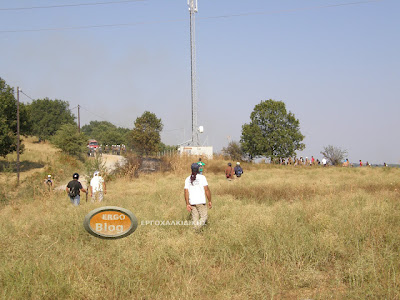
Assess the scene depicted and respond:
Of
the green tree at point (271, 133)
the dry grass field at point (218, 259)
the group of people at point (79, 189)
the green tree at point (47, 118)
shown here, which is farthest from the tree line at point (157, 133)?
the dry grass field at point (218, 259)

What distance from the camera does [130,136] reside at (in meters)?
58.6

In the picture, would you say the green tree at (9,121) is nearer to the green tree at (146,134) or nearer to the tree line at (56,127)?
the tree line at (56,127)

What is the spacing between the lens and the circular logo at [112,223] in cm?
394

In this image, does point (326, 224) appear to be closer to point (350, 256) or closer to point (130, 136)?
point (350, 256)

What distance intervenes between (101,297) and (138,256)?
1122mm

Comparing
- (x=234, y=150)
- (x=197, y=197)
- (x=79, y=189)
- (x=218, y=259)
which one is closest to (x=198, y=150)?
(x=234, y=150)

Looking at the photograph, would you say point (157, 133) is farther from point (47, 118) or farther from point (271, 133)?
point (47, 118)

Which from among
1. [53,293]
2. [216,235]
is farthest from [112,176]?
[53,293]

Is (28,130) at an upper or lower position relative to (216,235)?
upper

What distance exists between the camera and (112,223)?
158 inches

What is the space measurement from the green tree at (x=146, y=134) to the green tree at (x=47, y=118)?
21.7 m
